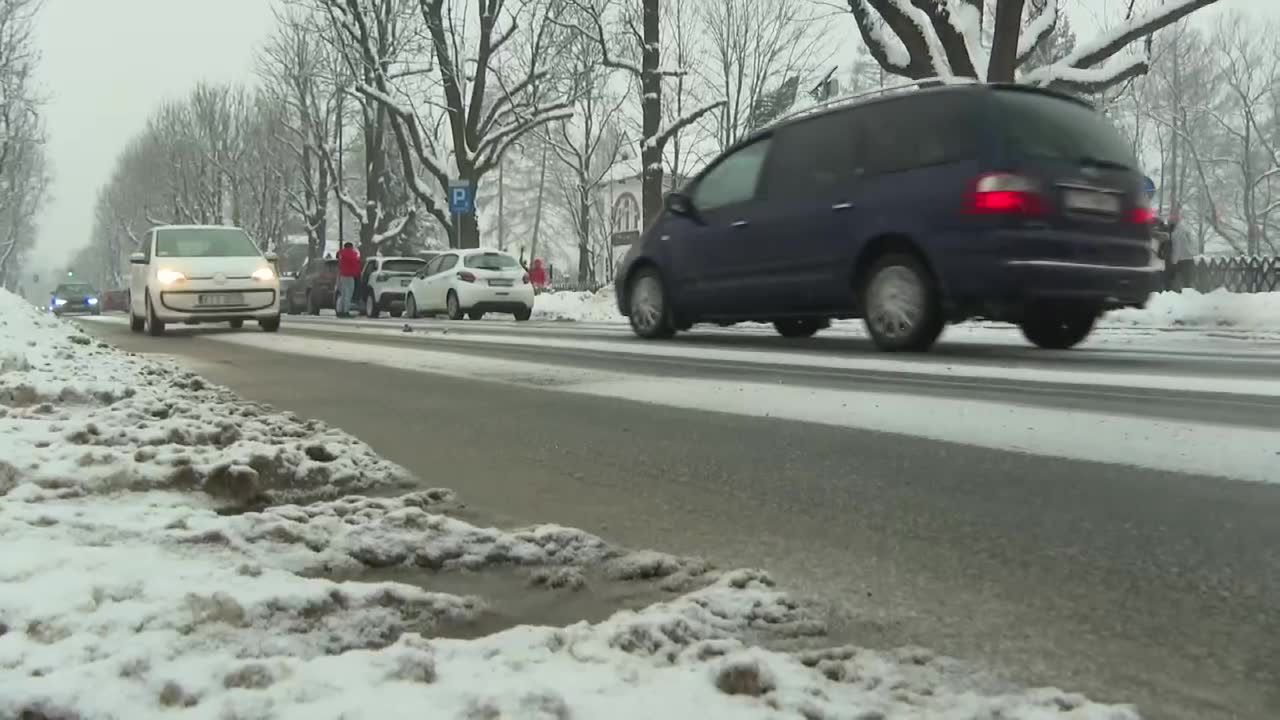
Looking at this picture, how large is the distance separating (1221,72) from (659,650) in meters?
57.7

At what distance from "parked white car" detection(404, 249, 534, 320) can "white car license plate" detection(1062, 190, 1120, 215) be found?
1327 centimetres

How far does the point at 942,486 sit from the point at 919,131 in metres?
5.02

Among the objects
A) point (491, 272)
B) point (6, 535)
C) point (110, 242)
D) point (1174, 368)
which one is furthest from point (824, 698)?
point (110, 242)

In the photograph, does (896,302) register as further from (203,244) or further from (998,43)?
(203,244)

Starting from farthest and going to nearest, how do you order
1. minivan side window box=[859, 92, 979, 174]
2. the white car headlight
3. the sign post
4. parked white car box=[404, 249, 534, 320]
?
the sign post → parked white car box=[404, 249, 534, 320] → the white car headlight → minivan side window box=[859, 92, 979, 174]

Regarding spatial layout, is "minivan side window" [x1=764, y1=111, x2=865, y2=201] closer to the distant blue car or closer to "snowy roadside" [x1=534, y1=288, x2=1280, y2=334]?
"snowy roadside" [x1=534, y1=288, x2=1280, y2=334]

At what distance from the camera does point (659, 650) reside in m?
1.42

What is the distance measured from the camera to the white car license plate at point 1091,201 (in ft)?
22.3

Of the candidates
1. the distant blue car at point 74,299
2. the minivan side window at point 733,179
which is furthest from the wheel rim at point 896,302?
the distant blue car at point 74,299

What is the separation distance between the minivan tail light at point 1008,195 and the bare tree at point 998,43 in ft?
27.9

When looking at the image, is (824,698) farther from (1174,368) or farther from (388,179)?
(388,179)

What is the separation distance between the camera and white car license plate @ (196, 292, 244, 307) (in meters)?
12.7

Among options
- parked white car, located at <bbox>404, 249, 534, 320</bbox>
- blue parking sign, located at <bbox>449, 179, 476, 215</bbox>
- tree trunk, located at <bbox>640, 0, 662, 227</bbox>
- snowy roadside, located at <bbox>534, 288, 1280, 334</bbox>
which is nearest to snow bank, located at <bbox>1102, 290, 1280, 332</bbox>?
snowy roadside, located at <bbox>534, 288, 1280, 334</bbox>

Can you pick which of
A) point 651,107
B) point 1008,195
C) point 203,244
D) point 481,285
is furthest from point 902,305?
point 651,107
